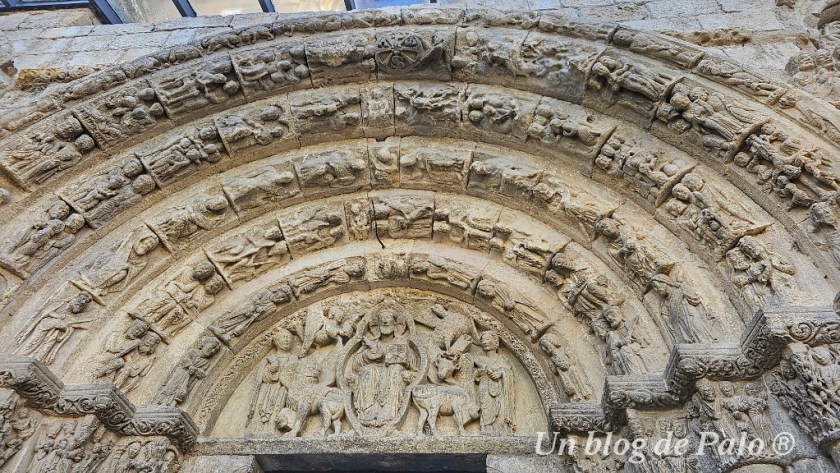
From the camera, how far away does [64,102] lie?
4316mm

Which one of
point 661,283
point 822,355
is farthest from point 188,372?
point 822,355

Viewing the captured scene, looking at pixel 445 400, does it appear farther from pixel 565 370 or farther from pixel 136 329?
pixel 136 329

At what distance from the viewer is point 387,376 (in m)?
4.07

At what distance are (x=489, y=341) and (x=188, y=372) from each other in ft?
7.08

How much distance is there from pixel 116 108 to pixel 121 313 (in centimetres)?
164

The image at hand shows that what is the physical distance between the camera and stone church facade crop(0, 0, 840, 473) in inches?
123

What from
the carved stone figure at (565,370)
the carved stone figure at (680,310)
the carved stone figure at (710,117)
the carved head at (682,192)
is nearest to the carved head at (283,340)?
the carved stone figure at (565,370)

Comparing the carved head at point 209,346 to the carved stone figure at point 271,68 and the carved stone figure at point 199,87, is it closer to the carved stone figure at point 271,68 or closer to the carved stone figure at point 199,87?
the carved stone figure at point 199,87

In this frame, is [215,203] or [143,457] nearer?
[143,457]

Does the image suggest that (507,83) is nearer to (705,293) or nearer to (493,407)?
(705,293)

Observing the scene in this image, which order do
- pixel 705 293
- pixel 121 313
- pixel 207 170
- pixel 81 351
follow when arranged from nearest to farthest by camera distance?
1. pixel 705 293
2. pixel 81 351
3. pixel 121 313
4. pixel 207 170

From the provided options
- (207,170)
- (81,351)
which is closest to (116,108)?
(207,170)

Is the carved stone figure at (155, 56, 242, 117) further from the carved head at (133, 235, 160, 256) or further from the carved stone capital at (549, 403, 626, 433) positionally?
the carved stone capital at (549, 403, 626, 433)

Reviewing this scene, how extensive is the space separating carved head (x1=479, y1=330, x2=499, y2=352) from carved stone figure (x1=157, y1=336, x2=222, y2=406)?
1.96 meters
